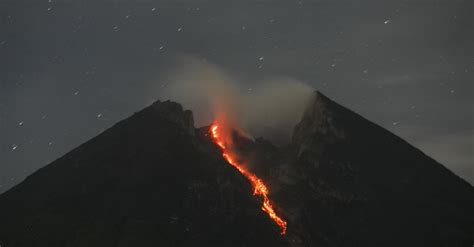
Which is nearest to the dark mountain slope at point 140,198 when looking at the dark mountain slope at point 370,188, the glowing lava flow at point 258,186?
the glowing lava flow at point 258,186

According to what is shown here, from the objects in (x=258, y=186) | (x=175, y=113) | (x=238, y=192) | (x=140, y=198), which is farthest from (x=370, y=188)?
(x=175, y=113)

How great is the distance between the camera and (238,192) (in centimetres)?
15262

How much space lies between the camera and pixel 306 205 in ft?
515

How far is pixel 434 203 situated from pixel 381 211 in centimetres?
1703

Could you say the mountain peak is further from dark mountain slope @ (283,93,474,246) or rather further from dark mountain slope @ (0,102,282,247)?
dark mountain slope @ (283,93,474,246)

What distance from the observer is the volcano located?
133625mm

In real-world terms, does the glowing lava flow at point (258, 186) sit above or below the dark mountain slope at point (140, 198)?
below

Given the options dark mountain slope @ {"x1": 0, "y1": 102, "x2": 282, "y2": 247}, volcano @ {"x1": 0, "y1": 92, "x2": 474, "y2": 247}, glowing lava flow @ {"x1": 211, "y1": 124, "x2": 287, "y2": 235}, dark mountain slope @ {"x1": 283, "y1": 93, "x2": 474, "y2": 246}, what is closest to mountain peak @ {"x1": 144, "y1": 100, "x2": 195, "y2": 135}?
dark mountain slope @ {"x1": 0, "y1": 102, "x2": 282, "y2": 247}

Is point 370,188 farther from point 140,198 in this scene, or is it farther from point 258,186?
point 140,198

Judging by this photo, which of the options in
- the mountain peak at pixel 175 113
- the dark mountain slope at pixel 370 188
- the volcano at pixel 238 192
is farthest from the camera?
the mountain peak at pixel 175 113

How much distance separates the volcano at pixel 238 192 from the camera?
438 ft

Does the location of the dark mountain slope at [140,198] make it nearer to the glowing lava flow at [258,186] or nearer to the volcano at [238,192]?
the volcano at [238,192]

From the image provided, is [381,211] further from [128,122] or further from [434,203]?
[128,122]

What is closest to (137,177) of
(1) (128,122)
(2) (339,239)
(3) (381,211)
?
(1) (128,122)
